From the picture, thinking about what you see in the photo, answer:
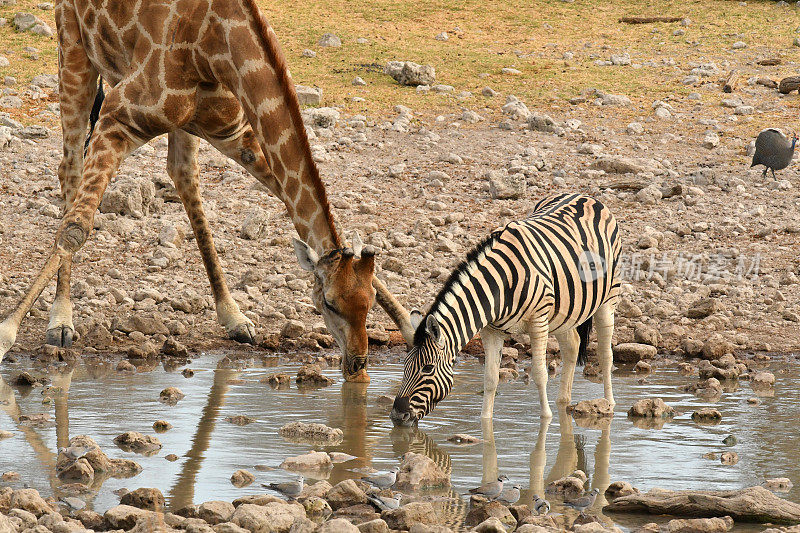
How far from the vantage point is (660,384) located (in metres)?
8.63

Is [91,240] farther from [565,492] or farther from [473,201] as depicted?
[565,492]

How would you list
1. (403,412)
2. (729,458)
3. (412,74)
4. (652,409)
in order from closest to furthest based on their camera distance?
(729,458) < (403,412) < (652,409) < (412,74)

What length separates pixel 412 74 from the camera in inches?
736

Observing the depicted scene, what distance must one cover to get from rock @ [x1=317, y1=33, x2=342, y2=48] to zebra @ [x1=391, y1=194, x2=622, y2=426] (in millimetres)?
13553

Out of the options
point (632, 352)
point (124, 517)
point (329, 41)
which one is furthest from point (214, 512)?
point (329, 41)

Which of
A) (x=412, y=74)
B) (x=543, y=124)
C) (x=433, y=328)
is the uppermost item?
(x=412, y=74)

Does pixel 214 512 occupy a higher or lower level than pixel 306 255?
lower

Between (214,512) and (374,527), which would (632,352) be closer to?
(374,527)

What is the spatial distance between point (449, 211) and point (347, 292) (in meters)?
6.07

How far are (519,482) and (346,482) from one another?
1063 millimetres

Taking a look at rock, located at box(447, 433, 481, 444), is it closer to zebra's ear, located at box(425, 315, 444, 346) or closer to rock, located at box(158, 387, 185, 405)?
zebra's ear, located at box(425, 315, 444, 346)

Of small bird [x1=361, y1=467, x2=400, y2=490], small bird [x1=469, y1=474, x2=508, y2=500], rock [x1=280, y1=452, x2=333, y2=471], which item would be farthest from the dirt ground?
small bird [x1=469, y1=474, x2=508, y2=500]

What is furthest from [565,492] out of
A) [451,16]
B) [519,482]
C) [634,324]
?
[451,16]

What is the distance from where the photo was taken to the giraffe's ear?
747 centimetres
